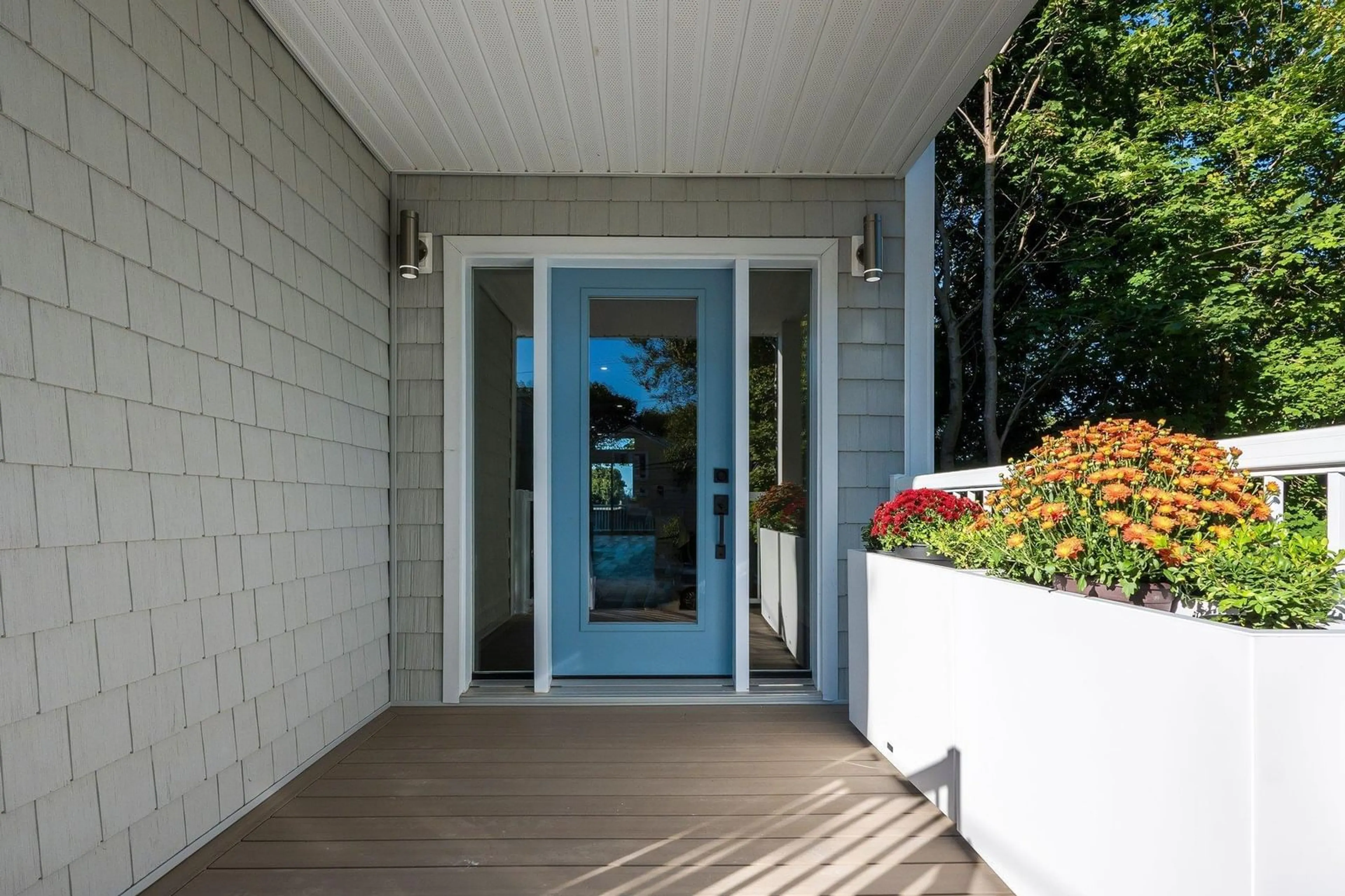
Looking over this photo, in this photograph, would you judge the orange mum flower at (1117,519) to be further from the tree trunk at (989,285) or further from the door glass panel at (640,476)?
the tree trunk at (989,285)

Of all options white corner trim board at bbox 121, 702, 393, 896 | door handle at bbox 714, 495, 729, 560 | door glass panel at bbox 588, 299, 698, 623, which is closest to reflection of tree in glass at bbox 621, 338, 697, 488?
door glass panel at bbox 588, 299, 698, 623

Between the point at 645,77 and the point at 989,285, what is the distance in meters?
4.98

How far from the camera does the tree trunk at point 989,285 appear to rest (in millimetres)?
6734

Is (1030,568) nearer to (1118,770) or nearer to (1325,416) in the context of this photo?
(1118,770)

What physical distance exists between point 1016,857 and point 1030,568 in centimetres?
72

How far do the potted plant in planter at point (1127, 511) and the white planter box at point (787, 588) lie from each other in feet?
6.07

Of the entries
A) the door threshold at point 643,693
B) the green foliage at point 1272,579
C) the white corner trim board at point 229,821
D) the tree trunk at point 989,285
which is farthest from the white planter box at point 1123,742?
the tree trunk at point 989,285

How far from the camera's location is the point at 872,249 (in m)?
3.60

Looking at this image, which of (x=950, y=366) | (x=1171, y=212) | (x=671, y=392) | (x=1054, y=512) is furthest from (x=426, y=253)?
(x=1171, y=212)

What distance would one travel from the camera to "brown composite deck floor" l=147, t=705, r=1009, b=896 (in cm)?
192

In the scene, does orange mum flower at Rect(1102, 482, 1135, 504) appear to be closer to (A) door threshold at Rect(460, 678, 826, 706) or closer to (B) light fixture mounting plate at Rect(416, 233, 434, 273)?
(A) door threshold at Rect(460, 678, 826, 706)

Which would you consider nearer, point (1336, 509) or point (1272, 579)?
point (1272, 579)

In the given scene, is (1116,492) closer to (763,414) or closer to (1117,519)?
(1117,519)

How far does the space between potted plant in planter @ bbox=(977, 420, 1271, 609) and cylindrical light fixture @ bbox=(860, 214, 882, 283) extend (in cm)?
180
